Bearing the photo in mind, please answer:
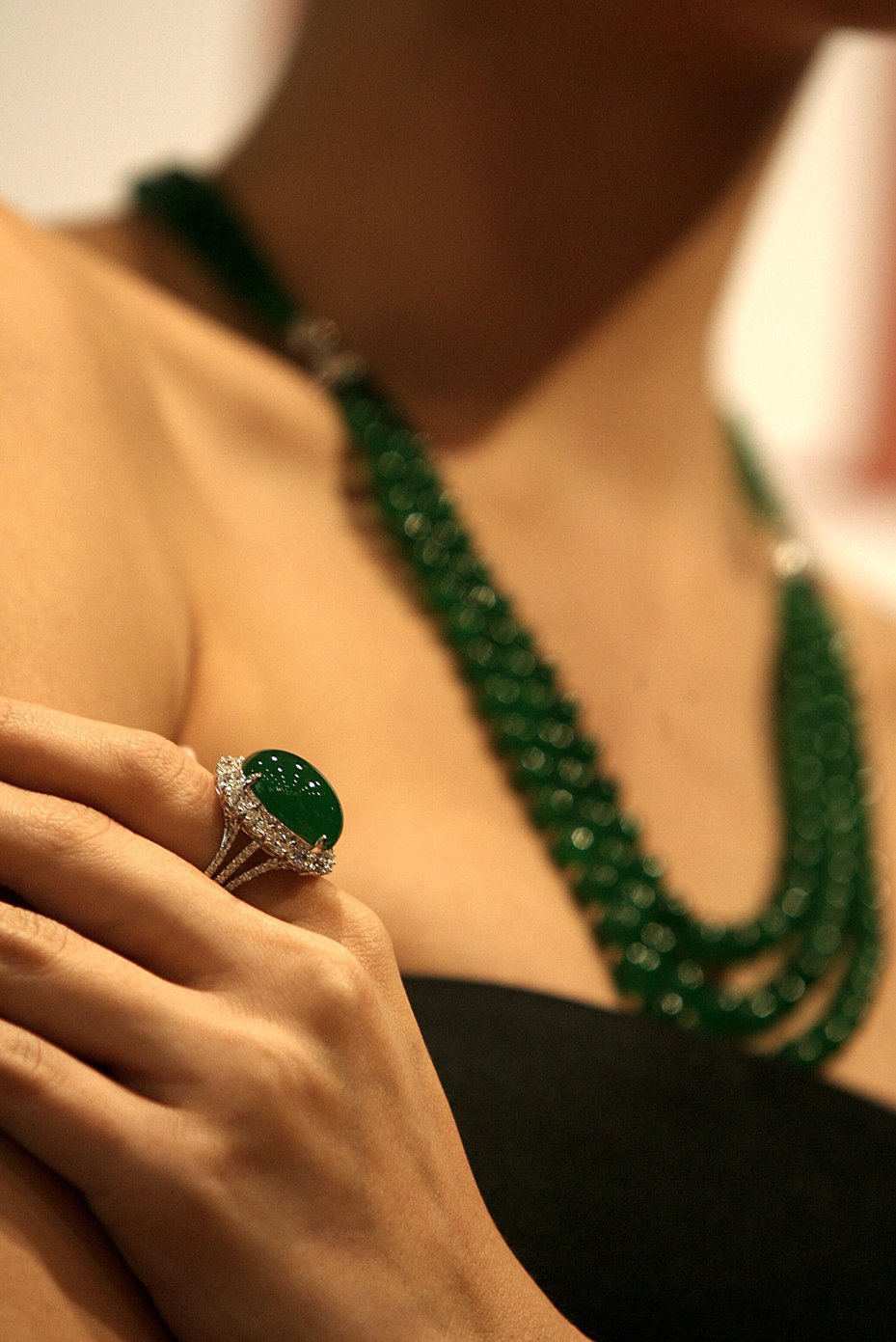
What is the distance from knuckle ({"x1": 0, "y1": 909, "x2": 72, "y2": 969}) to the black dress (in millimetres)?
251

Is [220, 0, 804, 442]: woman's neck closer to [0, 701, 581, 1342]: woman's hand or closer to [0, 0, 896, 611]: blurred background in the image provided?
[0, 701, 581, 1342]: woman's hand

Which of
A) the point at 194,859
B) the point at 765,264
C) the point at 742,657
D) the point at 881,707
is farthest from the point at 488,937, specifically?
the point at 765,264

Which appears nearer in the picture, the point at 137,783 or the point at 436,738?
the point at 137,783

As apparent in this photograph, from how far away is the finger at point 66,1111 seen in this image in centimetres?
49

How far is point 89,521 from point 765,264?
2.31m

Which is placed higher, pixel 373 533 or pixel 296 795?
pixel 373 533

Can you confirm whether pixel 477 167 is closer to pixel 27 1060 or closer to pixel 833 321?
pixel 27 1060

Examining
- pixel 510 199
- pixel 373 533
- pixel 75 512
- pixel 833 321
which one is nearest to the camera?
pixel 75 512

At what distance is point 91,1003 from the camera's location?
50 centimetres

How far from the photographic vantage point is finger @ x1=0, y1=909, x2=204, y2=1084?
1.63ft

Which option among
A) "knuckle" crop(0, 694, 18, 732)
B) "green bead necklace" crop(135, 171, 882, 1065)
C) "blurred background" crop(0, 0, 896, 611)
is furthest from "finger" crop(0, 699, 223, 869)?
"blurred background" crop(0, 0, 896, 611)

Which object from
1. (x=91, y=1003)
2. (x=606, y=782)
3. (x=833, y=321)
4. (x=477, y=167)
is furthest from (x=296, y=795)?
(x=833, y=321)

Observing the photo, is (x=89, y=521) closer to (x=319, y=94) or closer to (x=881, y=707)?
(x=319, y=94)

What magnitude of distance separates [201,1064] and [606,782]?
18.9 inches
